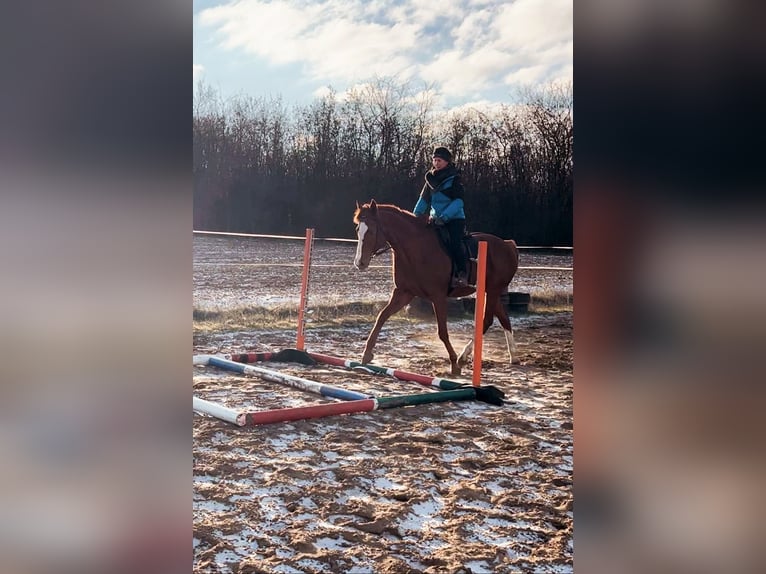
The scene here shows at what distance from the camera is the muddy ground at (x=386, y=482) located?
162 cm

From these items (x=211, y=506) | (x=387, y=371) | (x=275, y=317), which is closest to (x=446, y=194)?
(x=387, y=371)

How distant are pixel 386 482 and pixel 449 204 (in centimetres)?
256

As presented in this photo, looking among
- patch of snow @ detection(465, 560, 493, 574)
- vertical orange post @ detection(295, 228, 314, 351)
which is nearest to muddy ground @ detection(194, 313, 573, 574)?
patch of snow @ detection(465, 560, 493, 574)

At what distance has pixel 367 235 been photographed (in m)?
4.14

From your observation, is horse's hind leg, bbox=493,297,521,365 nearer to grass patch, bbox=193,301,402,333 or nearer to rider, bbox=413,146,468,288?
rider, bbox=413,146,468,288

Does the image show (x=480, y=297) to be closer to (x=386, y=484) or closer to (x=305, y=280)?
(x=305, y=280)

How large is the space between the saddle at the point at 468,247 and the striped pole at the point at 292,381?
4.46ft
